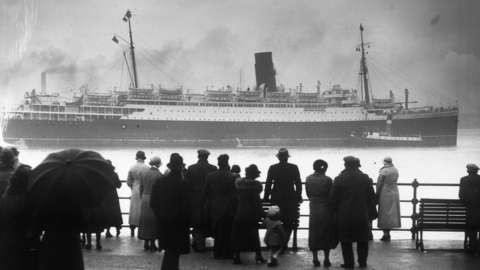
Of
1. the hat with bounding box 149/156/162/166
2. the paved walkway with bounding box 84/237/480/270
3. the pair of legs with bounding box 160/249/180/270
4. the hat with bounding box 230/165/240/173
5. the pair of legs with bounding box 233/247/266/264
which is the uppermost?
the hat with bounding box 149/156/162/166

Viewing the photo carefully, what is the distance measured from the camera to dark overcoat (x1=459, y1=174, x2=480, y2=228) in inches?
217

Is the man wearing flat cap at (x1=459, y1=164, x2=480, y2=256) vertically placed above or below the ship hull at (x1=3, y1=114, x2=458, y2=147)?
below

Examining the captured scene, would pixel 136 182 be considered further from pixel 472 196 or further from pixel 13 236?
pixel 472 196

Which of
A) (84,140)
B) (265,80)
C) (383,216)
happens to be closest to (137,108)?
(84,140)

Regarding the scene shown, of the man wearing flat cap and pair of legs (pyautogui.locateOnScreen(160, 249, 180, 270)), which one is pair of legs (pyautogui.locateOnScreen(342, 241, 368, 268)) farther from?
pair of legs (pyautogui.locateOnScreen(160, 249, 180, 270))

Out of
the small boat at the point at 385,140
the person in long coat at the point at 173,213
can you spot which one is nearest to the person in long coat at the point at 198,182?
the person in long coat at the point at 173,213

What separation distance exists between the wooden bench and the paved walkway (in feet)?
0.92

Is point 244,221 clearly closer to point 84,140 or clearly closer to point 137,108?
point 84,140

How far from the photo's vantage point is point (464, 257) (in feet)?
18.0

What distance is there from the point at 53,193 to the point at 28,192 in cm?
21

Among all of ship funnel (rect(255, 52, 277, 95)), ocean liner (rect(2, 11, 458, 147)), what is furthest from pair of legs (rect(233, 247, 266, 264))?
ocean liner (rect(2, 11, 458, 147))

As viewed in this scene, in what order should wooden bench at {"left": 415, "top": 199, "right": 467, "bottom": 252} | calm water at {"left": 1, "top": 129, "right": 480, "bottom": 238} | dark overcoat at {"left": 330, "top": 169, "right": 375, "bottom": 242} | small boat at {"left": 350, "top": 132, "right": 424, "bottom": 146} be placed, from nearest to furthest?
1. dark overcoat at {"left": 330, "top": 169, "right": 375, "bottom": 242}
2. wooden bench at {"left": 415, "top": 199, "right": 467, "bottom": 252}
3. calm water at {"left": 1, "top": 129, "right": 480, "bottom": 238}
4. small boat at {"left": 350, "top": 132, "right": 424, "bottom": 146}

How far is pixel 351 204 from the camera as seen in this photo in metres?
4.98

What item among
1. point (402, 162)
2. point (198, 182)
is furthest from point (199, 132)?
point (198, 182)
